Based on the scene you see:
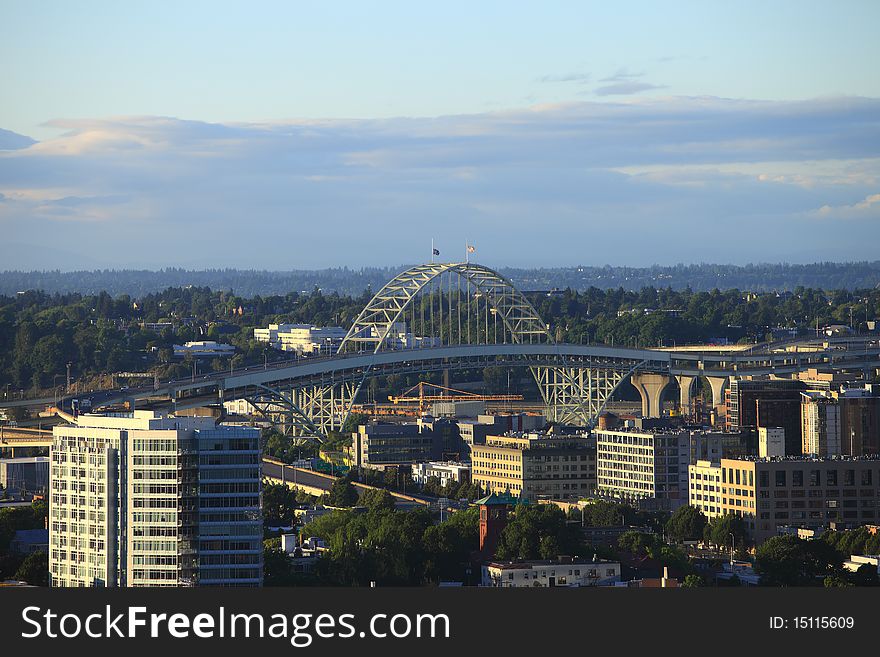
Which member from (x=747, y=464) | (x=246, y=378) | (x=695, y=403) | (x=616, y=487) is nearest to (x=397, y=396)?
(x=695, y=403)

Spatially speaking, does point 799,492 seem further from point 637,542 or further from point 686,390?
point 686,390

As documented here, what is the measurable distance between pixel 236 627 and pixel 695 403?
120815 millimetres

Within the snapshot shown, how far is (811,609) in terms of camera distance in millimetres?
65312

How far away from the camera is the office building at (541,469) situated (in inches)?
4906

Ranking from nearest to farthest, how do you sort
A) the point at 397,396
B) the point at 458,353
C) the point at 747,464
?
the point at 747,464 → the point at 458,353 → the point at 397,396

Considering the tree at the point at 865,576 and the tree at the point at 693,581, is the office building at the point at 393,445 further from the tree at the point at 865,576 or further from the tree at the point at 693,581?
the tree at the point at 693,581

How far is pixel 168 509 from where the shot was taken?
73625 mm

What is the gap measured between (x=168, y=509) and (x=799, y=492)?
38.8 m

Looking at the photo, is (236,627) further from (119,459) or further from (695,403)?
(695,403)

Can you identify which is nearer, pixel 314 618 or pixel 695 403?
pixel 314 618

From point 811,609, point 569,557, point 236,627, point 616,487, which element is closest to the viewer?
point 236,627

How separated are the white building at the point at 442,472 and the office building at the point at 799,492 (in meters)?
22.6

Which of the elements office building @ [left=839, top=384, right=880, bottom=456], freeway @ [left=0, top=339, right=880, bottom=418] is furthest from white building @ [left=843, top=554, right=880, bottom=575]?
freeway @ [left=0, top=339, right=880, bottom=418]

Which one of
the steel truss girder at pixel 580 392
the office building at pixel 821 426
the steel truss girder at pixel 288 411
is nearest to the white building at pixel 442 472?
the office building at pixel 821 426
